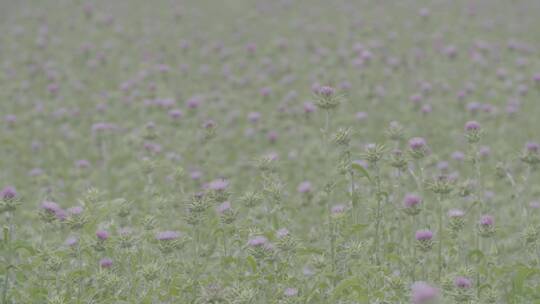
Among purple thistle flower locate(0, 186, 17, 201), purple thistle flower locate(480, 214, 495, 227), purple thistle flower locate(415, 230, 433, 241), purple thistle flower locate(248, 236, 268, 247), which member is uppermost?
purple thistle flower locate(0, 186, 17, 201)

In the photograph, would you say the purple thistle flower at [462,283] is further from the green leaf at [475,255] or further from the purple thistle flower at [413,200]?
the purple thistle flower at [413,200]

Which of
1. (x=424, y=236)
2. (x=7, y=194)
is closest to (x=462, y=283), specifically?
(x=424, y=236)

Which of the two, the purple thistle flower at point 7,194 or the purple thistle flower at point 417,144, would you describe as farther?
the purple thistle flower at point 417,144

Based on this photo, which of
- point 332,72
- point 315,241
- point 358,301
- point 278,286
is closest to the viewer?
point 358,301

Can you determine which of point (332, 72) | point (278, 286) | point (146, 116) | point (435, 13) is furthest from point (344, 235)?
point (435, 13)

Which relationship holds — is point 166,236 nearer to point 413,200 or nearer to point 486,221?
point 413,200

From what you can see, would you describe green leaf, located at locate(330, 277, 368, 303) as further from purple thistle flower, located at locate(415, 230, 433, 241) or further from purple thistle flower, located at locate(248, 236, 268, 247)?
purple thistle flower, located at locate(415, 230, 433, 241)

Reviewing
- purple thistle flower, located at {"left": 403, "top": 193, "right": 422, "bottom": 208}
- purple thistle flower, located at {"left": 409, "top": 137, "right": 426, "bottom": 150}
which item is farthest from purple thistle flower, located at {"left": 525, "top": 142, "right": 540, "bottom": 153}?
purple thistle flower, located at {"left": 403, "top": 193, "right": 422, "bottom": 208}

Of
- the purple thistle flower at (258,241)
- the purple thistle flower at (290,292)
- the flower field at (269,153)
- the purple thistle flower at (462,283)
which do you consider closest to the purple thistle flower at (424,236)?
the flower field at (269,153)

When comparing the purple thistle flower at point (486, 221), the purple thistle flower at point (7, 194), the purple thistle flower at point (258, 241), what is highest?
the purple thistle flower at point (7, 194)

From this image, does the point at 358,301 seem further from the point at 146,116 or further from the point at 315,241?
the point at 146,116

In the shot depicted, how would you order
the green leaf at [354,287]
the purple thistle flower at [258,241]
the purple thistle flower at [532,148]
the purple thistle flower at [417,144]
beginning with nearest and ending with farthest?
the green leaf at [354,287], the purple thistle flower at [258,241], the purple thistle flower at [417,144], the purple thistle flower at [532,148]

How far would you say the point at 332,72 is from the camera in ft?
44.4

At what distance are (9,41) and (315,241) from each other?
12.9m
